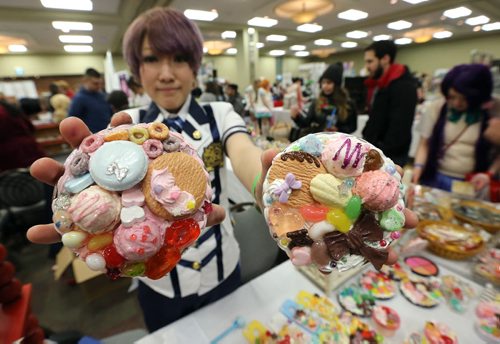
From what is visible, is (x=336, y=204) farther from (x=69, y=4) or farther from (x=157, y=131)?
(x=69, y=4)

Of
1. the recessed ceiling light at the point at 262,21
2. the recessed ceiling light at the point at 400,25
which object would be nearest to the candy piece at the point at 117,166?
the recessed ceiling light at the point at 262,21

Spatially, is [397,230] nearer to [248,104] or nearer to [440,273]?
[440,273]

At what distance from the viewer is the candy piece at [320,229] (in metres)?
0.46

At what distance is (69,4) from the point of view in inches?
182

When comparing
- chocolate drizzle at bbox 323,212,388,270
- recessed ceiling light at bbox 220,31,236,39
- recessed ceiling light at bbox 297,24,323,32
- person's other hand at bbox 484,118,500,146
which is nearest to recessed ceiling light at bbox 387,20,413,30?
recessed ceiling light at bbox 297,24,323,32

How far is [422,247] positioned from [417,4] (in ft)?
19.0

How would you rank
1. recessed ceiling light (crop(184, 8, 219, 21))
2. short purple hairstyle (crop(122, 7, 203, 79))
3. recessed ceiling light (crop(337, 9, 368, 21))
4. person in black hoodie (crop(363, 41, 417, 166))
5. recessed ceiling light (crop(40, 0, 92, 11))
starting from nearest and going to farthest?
short purple hairstyle (crop(122, 7, 203, 79))
person in black hoodie (crop(363, 41, 417, 166))
recessed ceiling light (crop(40, 0, 92, 11))
recessed ceiling light (crop(184, 8, 219, 21))
recessed ceiling light (crop(337, 9, 368, 21))

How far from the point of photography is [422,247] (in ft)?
3.67

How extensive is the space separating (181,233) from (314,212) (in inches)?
9.5

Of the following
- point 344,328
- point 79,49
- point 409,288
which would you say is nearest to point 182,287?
point 344,328

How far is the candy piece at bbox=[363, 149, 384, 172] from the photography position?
50cm

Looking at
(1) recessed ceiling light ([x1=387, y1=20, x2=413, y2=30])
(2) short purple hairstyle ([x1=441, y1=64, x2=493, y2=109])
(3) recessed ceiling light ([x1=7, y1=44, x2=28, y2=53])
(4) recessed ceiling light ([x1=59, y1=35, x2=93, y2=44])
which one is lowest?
(2) short purple hairstyle ([x1=441, y1=64, x2=493, y2=109])

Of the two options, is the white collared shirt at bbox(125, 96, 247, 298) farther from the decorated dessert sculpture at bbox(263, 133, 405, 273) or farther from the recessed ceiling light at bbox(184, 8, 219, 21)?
the recessed ceiling light at bbox(184, 8, 219, 21)

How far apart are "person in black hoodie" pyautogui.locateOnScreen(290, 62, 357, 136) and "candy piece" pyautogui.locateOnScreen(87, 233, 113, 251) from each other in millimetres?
1915
